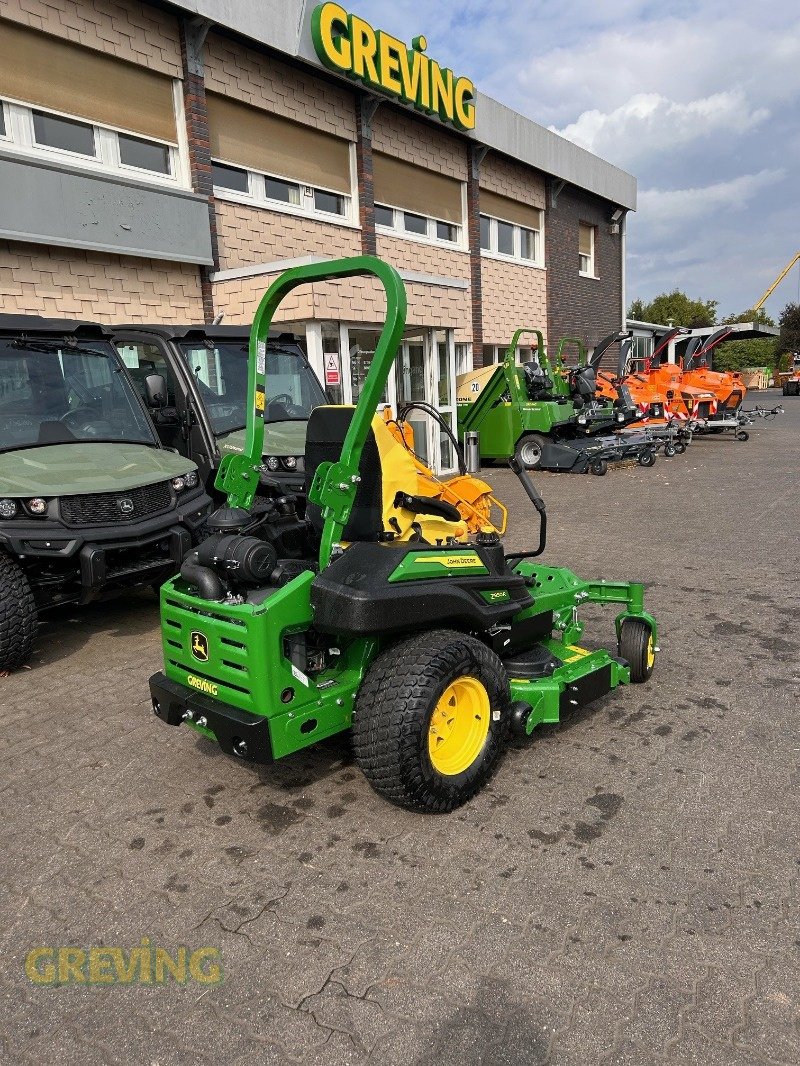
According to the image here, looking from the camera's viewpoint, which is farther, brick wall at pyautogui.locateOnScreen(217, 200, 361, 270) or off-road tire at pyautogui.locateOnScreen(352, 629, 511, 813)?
brick wall at pyautogui.locateOnScreen(217, 200, 361, 270)

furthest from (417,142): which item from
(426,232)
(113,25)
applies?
(113,25)

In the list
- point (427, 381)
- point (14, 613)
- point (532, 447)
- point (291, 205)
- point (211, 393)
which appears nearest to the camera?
point (14, 613)

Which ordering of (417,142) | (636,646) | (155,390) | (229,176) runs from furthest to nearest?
(417,142)
(229,176)
(155,390)
(636,646)

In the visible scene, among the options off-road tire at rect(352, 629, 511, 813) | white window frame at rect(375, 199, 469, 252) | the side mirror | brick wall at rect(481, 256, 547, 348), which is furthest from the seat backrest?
brick wall at rect(481, 256, 547, 348)

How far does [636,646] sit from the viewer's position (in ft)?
14.4

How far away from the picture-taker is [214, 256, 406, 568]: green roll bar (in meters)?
3.00

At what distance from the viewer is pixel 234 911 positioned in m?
2.67

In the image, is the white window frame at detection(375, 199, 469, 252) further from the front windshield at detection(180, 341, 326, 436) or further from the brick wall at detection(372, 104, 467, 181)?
the front windshield at detection(180, 341, 326, 436)

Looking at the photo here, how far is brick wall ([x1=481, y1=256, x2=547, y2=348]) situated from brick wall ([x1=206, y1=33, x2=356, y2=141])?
5178mm

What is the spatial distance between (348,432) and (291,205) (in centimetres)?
1066

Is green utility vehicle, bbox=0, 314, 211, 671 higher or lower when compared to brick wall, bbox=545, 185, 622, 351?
lower

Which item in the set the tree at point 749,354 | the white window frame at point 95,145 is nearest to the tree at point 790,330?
the tree at point 749,354

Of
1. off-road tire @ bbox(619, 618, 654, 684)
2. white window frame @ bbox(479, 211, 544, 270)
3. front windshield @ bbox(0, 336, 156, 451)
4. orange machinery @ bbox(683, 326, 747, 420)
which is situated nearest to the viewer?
off-road tire @ bbox(619, 618, 654, 684)

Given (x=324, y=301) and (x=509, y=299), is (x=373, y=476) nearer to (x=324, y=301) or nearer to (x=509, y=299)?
(x=324, y=301)
